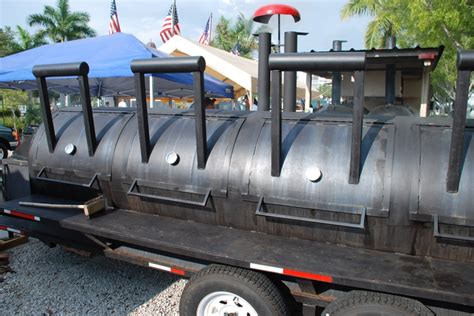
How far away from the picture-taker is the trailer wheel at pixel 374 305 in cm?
211

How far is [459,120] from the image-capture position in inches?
85.9

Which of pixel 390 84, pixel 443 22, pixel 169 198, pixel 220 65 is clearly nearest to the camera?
pixel 169 198

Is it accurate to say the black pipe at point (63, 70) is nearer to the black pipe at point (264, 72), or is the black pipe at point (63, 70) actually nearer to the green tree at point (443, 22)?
the black pipe at point (264, 72)

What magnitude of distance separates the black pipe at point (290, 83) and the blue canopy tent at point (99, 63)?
167 inches

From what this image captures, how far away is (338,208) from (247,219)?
2.36 ft

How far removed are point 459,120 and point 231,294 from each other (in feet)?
6.05

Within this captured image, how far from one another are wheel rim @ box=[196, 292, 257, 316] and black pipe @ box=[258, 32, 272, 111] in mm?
2118

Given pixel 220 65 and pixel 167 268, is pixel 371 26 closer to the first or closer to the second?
pixel 220 65

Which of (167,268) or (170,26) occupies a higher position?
(170,26)

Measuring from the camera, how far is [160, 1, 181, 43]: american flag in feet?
60.5

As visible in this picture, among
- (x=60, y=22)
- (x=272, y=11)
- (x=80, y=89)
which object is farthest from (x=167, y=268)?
(x=60, y=22)

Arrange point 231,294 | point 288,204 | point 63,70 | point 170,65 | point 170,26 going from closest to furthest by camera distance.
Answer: point 231,294
point 288,204
point 170,65
point 63,70
point 170,26

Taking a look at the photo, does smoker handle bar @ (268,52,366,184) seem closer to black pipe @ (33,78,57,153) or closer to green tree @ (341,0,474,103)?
black pipe @ (33,78,57,153)

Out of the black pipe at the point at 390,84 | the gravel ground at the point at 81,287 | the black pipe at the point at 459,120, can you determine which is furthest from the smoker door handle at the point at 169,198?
the black pipe at the point at 390,84
